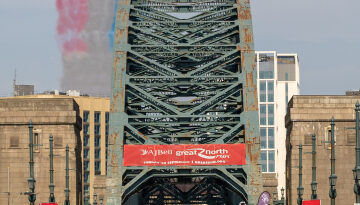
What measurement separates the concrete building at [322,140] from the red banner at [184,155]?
42.0 feet

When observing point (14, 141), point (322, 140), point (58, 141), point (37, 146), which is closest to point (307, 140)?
point (322, 140)

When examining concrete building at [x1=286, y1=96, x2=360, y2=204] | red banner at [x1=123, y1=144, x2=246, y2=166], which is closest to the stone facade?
red banner at [x1=123, y1=144, x2=246, y2=166]

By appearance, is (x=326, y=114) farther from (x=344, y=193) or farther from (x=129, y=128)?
(x=129, y=128)

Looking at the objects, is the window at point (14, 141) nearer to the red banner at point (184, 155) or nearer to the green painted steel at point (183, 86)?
the green painted steel at point (183, 86)

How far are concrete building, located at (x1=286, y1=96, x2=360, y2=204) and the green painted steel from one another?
5990 millimetres

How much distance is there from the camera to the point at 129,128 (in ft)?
282

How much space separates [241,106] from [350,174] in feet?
41.6

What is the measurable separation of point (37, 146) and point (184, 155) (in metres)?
17.3

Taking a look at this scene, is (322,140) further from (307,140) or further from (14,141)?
(14,141)

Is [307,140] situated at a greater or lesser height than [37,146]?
greater

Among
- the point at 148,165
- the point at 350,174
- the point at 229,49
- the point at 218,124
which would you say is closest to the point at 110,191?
the point at 148,165

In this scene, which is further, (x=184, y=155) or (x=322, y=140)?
(x=322, y=140)

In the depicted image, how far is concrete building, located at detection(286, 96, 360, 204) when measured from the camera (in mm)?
95062

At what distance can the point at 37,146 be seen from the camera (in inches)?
3738
